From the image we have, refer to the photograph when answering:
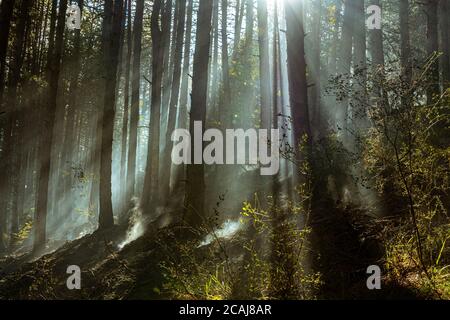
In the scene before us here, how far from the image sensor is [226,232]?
7434 mm

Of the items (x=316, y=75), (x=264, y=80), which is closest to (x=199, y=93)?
(x=316, y=75)

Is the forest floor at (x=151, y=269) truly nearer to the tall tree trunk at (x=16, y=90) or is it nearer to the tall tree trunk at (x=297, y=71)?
the tall tree trunk at (x=297, y=71)

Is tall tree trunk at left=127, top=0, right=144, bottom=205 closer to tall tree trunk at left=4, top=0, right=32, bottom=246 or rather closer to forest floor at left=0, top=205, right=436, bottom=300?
tall tree trunk at left=4, top=0, right=32, bottom=246

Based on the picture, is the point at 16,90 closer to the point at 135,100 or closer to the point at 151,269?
the point at 135,100

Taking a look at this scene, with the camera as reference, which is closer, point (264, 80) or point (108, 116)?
point (108, 116)

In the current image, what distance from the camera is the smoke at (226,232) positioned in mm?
6912

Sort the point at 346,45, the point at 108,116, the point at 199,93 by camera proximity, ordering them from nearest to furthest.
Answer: the point at 199,93
the point at 108,116
the point at 346,45

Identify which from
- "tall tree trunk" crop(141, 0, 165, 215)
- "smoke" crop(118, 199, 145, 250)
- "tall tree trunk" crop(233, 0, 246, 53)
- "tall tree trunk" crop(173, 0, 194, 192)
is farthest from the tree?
"tall tree trunk" crop(233, 0, 246, 53)

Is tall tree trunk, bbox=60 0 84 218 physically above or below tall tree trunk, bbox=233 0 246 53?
below

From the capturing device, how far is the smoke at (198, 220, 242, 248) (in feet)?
22.7

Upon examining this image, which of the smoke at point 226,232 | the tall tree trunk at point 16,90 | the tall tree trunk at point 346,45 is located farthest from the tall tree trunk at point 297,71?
the tall tree trunk at point 16,90
